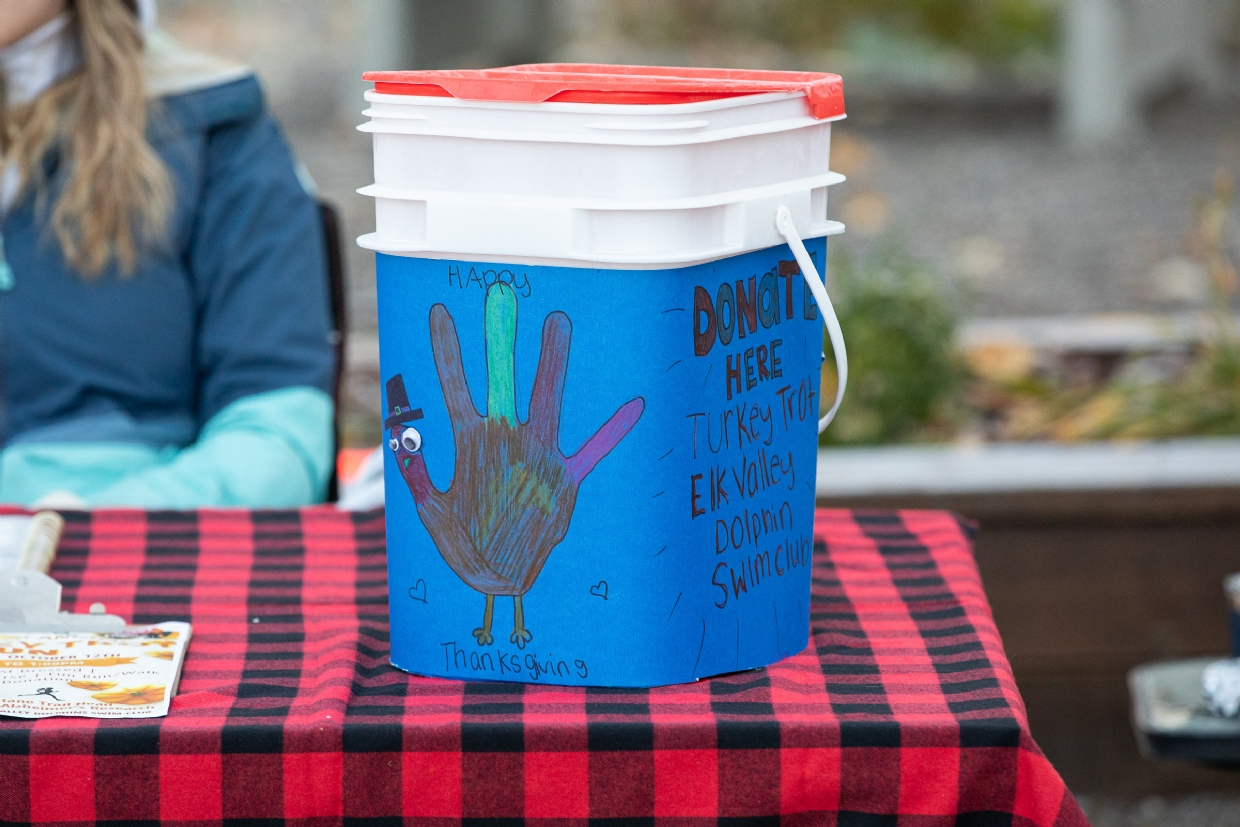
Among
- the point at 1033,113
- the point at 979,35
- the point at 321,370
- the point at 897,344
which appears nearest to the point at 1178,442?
the point at 897,344

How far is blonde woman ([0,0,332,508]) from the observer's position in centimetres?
172

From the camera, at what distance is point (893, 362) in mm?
3172

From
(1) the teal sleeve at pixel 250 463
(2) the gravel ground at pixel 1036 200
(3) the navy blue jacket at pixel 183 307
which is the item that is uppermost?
(3) the navy blue jacket at pixel 183 307

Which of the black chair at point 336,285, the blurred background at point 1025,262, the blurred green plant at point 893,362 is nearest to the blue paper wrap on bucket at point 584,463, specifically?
the black chair at point 336,285

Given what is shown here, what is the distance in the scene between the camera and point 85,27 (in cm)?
172

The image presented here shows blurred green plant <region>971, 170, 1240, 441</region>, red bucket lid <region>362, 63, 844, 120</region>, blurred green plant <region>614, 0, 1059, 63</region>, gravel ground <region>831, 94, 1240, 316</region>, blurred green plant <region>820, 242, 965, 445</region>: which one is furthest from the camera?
blurred green plant <region>614, 0, 1059, 63</region>

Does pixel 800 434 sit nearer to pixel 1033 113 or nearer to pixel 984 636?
pixel 984 636

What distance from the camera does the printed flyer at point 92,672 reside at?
3.42 feet

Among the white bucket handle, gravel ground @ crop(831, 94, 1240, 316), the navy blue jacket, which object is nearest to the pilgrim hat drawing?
the white bucket handle

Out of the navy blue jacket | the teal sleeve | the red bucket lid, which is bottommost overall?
the teal sleeve

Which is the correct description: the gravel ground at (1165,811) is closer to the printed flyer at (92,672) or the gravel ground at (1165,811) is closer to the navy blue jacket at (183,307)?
the navy blue jacket at (183,307)

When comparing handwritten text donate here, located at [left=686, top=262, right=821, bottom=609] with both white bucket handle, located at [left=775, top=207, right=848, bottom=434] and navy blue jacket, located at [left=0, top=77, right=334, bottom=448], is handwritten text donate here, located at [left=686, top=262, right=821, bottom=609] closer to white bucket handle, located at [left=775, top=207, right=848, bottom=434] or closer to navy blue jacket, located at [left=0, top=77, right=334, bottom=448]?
white bucket handle, located at [left=775, top=207, right=848, bottom=434]

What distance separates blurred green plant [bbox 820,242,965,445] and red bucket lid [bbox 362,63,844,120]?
2016mm

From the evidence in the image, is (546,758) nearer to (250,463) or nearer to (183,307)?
(250,463)
